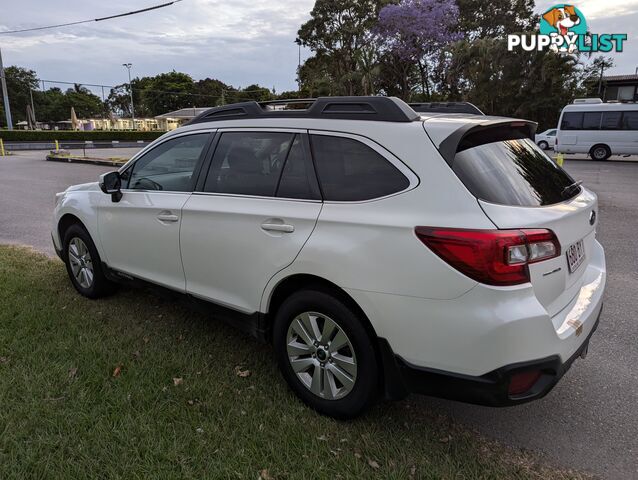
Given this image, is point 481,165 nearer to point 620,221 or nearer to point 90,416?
point 90,416

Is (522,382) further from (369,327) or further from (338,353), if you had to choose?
(338,353)

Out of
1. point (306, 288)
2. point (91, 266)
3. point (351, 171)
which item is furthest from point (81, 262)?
point (351, 171)

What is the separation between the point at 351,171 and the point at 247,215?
0.72m

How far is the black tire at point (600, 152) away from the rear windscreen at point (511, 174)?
70.4 feet

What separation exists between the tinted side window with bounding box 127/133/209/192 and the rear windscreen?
6.33ft

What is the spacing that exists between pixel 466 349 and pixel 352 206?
89 cm

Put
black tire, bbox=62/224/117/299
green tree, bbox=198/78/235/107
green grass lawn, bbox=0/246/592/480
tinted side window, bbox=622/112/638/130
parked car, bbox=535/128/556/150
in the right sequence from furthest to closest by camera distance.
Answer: green tree, bbox=198/78/235/107 → parked car, bbox=535/128/556/150 → tinted side window, bbox=622/112/638/130 → black tire, bbox=62/224/117/299 → green grass lawn, bbox=0/246/592/480

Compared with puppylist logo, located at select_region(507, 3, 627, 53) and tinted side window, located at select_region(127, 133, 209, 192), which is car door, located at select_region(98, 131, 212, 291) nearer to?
tinted side window, located at select_region(127, 133, 209, 192)

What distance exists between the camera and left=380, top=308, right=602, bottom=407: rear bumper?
2057 millimetres

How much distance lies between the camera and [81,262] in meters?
4.43

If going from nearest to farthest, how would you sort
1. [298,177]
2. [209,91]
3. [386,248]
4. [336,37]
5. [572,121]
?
[386,248]
[298,177]
[572,121]
[336,37]
[209,91]

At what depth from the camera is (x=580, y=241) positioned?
8.09ft

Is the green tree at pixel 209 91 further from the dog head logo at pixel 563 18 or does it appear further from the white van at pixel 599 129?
the white van at pixel 599 129

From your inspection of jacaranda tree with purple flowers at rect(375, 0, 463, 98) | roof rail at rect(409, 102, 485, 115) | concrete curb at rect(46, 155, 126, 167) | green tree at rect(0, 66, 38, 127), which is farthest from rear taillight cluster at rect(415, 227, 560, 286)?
green tree at rect(0, 66, 38, 127)
